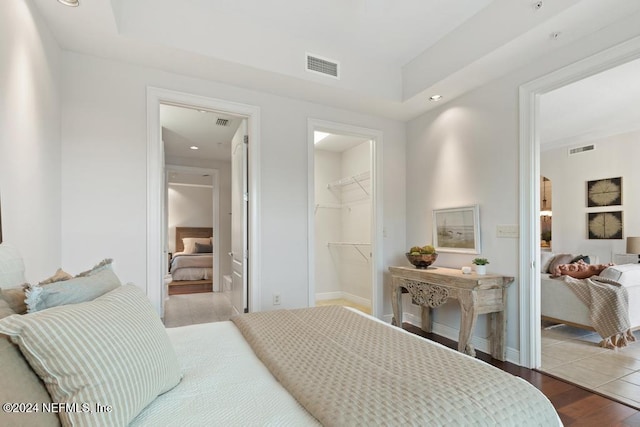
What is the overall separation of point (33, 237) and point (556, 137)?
7024 mm

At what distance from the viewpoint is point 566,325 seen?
12.4 feet

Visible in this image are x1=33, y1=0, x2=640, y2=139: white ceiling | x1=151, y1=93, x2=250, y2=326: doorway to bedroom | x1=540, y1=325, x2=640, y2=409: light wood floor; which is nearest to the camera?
x1=33, y1=0, x2=640, y2=139: white ceiling

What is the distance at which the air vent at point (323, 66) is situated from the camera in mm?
2988

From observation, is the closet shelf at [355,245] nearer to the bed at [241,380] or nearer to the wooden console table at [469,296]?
the wooden console table at [469,296]

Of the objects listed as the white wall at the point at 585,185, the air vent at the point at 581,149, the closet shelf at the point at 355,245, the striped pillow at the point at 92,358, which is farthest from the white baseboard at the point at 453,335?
the air vent at the point at 581,149

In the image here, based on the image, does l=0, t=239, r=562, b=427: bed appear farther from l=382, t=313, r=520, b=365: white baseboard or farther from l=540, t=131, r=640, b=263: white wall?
l=540, t=131, r=640, b=263: white wall

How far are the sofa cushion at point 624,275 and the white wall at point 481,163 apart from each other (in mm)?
1332

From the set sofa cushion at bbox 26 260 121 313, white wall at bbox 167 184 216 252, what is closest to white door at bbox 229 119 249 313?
sofa cushion at bbox 26 260 121 313

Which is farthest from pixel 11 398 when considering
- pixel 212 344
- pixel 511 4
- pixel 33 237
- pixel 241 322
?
pixel 511 4

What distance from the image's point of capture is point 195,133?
16.1 feet

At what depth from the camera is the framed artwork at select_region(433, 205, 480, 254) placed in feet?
10.3

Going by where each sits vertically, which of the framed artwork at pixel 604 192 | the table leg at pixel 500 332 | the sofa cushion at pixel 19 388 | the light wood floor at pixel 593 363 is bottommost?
the light wood floor at pixel 593 363

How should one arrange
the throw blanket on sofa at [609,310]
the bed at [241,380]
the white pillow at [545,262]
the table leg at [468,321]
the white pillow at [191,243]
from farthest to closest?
the white pillow at [191,243]
the white pillow at [545,262]
the throw blanket on sofa at [609,310]
the table leg at [468,321]
the bed at [241,380]

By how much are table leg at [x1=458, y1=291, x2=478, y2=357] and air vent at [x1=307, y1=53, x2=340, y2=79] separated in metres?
2.30
